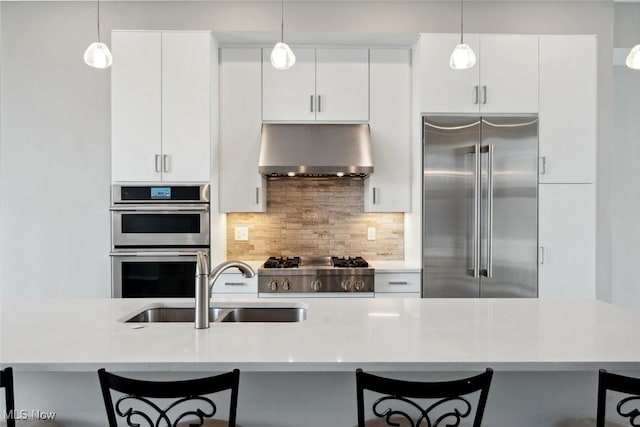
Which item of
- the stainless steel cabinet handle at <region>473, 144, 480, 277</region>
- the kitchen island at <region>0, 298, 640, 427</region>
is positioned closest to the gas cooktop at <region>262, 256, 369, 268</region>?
the stainless steel cabinet handle at <region>473, 144, 480, 277</region>

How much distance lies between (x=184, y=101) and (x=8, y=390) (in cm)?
248

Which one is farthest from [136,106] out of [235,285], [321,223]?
[321,223]

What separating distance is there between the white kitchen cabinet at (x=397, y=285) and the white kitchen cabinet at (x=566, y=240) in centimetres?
97

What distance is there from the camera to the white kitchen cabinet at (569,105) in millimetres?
3500

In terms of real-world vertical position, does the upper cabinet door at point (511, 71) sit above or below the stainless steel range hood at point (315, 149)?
above

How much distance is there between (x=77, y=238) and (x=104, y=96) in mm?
1162

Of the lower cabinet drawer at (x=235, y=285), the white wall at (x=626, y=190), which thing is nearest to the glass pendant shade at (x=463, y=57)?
the lower cabinet drawer at (x=235, y=285)

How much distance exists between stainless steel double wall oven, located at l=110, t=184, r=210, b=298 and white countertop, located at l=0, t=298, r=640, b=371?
116 centimetres

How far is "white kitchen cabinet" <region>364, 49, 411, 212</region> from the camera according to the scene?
372 centimetres

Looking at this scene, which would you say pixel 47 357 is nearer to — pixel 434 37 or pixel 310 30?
pixel 310 30

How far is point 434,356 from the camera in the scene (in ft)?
4.81

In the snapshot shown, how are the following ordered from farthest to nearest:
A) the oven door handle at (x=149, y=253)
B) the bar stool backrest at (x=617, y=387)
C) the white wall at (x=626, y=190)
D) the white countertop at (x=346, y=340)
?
the white wall at (x=626, y=190)
the oven door handle at (x=149, y=253)
the white countertop at (x=346, y=340)
the bar stool backrest at (x=617, y=387)

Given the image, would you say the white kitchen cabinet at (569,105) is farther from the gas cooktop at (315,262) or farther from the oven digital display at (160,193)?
the oven digital display at (160,193)

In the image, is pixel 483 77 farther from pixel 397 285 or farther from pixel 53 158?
pixel 53 158
